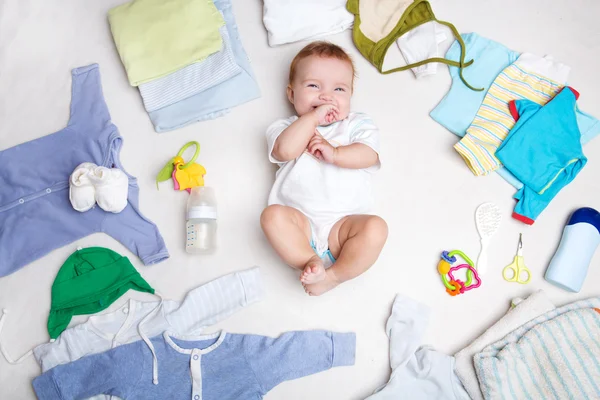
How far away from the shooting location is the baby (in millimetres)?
1398

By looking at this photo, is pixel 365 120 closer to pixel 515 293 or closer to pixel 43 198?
pixel 515 293

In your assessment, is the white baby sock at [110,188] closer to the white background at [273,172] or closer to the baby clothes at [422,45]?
the white background at [273,172]

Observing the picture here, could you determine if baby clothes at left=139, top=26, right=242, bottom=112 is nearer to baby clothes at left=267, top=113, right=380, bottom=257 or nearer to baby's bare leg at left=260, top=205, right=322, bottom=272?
baby clothes at left=267, top=113, right=380, bottom=257

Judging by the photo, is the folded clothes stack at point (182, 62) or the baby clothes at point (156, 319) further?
the folded clothes stack at point (182, 62)

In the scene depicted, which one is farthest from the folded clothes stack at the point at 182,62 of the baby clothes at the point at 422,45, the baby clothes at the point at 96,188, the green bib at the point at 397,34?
the baby clothes at the point at 422,45

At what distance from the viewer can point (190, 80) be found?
5.52ft

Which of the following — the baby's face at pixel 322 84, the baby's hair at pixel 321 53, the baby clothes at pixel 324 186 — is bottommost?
the baby clothes at pixel 324 186

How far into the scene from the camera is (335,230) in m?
1.47

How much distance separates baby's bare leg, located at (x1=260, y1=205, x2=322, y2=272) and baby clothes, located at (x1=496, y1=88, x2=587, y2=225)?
61cm

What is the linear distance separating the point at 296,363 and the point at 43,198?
0.81m

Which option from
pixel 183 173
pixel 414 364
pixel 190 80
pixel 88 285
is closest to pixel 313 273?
pixel 414 364

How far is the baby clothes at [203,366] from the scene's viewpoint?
1401mm

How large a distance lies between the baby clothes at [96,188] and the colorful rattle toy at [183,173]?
0.42 feet

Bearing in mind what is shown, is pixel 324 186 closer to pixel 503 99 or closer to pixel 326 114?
pixel 326 114
